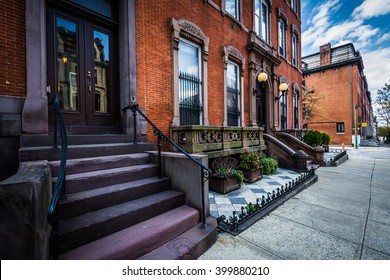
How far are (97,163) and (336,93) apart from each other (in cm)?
3165

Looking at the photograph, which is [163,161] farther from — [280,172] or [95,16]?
[280,172]

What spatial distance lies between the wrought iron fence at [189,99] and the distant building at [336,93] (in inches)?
942

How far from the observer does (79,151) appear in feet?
11.0

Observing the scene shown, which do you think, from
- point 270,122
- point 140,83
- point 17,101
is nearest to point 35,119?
point 17,101

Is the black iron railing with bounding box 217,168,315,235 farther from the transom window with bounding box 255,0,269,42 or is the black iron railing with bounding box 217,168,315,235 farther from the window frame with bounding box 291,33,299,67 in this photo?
the window frame with bounding box 291,33,299,67

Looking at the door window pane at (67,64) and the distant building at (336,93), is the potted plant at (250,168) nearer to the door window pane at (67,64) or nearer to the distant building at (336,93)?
the door window pane at (67,64)

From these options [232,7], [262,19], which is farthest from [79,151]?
[262,19]

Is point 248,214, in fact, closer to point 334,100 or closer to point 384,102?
point 334,100

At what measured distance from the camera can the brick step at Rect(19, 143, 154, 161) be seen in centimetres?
292

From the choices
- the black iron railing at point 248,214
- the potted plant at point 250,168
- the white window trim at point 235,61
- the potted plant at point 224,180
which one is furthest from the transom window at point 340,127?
the potted plant at point 224,180

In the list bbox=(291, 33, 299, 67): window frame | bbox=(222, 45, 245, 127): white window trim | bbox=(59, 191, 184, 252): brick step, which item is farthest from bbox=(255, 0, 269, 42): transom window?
bbox=(59, 191, 184, 252): brick step

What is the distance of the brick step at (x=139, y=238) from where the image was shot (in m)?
2.03

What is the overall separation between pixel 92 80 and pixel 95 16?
1578mm

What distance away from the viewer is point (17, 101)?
3.46 m
